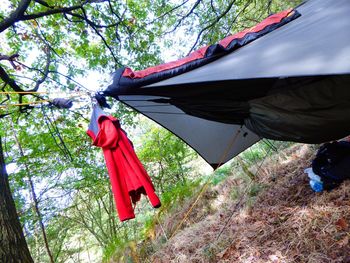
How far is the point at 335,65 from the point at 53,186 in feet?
14.0

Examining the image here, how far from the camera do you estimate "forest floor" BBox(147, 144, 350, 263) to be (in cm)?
177

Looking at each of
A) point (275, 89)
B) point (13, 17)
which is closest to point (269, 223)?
point (275, 89)

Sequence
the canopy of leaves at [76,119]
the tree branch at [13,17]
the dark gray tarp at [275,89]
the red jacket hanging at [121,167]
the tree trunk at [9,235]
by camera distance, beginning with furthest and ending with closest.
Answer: the canopy of leaves at [76,119]
the tree branch at [13,17]
the tree trunk at [9,235]
the red jacket hanging at [121,167]
the dark gray tarp at [275,89]

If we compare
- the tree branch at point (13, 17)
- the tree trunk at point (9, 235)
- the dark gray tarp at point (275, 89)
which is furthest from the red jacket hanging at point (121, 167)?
the tree branch at point (13, 17)

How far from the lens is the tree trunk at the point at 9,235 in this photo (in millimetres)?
1764

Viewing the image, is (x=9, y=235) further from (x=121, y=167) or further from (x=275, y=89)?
(x=275, y=89)

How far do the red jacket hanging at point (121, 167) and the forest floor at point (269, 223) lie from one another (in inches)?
38.7

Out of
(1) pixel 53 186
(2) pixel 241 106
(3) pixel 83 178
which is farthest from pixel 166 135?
(2) pixel 241 106

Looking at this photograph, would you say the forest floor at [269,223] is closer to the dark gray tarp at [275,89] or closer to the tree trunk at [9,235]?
the dark gray tarp at [275,89]

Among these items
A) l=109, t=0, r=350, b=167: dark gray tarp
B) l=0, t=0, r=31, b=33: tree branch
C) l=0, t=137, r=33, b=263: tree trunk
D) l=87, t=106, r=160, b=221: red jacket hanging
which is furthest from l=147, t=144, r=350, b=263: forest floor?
l=0, t=0, r=31, b=33: tree branch

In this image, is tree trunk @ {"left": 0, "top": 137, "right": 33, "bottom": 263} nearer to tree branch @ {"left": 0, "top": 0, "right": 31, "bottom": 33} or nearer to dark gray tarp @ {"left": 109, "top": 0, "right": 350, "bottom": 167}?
dark gray tarp @ {"left": 109, "top": 0, "right": 350, "bottom": 167}

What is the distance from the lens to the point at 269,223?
2.20 m

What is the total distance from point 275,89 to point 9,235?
2.01m

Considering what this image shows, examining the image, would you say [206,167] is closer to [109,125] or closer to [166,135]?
[166,135]
